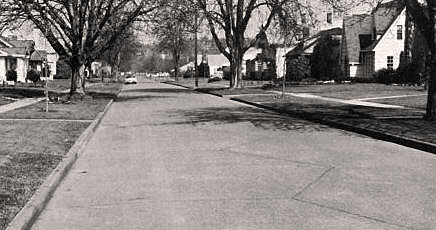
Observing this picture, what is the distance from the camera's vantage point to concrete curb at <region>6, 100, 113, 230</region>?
600cm

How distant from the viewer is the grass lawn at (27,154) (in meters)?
7.11

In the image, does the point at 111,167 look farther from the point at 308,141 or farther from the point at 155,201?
the point at 308,141

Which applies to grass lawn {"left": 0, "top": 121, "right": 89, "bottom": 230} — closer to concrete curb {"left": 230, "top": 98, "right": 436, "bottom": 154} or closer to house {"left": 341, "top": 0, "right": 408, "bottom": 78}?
concrete curb {"left": 230, "top": 98, "right": 436, "bottom": 154}

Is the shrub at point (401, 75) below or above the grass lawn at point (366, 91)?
above

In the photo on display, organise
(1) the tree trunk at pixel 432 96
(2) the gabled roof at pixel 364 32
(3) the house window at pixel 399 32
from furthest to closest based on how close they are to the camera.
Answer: (2) the gabled roof at pixel 364 32 < (3) the house window at pixel 399 32 < (1) the tree trunk at pixel 432 96

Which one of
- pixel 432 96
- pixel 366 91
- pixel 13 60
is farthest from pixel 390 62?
pixel 432 96

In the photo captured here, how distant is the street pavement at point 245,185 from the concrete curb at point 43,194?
0.10 m

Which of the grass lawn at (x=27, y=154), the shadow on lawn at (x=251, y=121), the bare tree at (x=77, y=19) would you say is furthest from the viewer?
the bare tree at (x=77, y=19)

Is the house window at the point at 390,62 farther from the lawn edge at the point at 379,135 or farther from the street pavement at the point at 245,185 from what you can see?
the street pavement at the point at 245,185

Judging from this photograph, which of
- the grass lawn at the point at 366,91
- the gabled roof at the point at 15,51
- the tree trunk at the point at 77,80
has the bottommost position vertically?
the grass lawn at the point at 366,91

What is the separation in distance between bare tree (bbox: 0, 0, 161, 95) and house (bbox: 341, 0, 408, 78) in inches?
967

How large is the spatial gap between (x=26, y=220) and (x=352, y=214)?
133 inches

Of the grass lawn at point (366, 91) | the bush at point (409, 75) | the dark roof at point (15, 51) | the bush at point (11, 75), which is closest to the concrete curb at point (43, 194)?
the grass lawn at point (366, 91)

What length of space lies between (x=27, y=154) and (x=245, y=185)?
4351 millimetres
